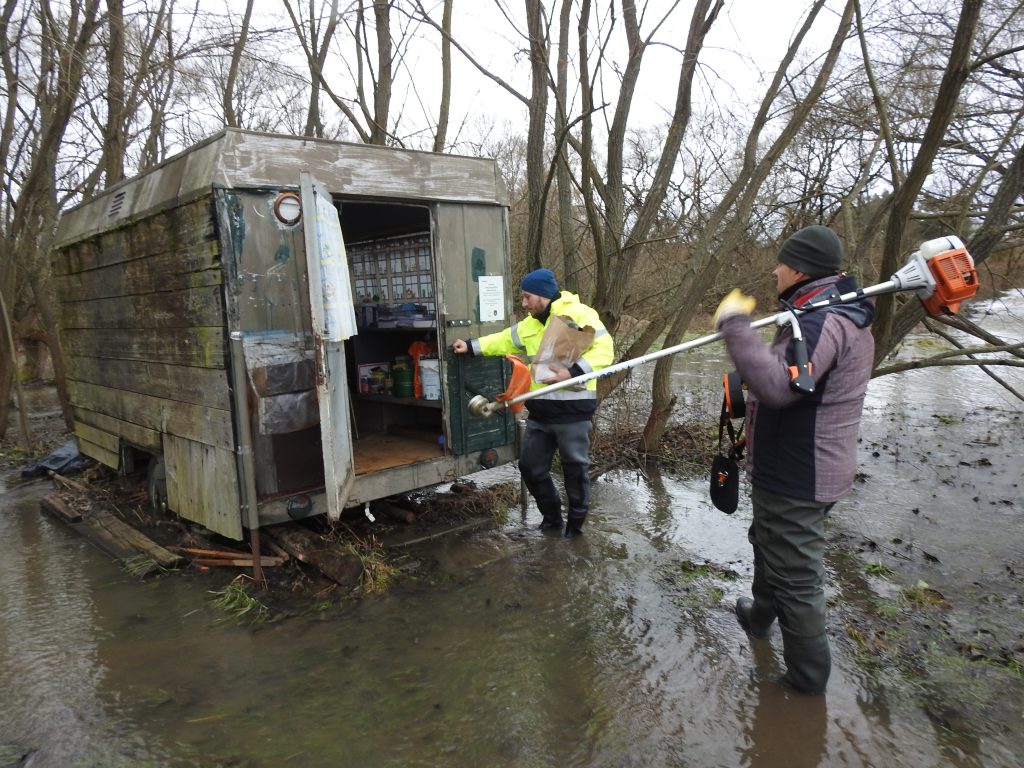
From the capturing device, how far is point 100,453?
242 inches

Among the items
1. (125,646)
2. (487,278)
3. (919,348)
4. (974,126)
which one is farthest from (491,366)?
(919,348)

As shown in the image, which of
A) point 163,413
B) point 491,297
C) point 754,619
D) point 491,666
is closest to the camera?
point 491,666

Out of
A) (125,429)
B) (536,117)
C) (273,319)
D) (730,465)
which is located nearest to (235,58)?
(536,117)

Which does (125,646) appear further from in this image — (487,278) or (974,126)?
(974,126)

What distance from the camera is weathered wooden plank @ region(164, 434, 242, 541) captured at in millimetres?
4027

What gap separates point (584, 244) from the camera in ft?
30.8

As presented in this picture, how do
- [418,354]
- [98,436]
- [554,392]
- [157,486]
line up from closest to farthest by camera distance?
[554,392], [157,486], [418,354], [98,436]

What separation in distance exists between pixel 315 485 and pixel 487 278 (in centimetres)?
193

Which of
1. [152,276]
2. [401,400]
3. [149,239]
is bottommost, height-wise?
[401,400]

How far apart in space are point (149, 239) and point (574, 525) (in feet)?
11.9

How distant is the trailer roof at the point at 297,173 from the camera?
3.80 m

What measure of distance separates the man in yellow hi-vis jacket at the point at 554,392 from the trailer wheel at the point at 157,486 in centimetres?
262

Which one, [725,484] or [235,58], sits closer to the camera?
[725,484]

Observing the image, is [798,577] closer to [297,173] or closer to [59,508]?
[297,173]
